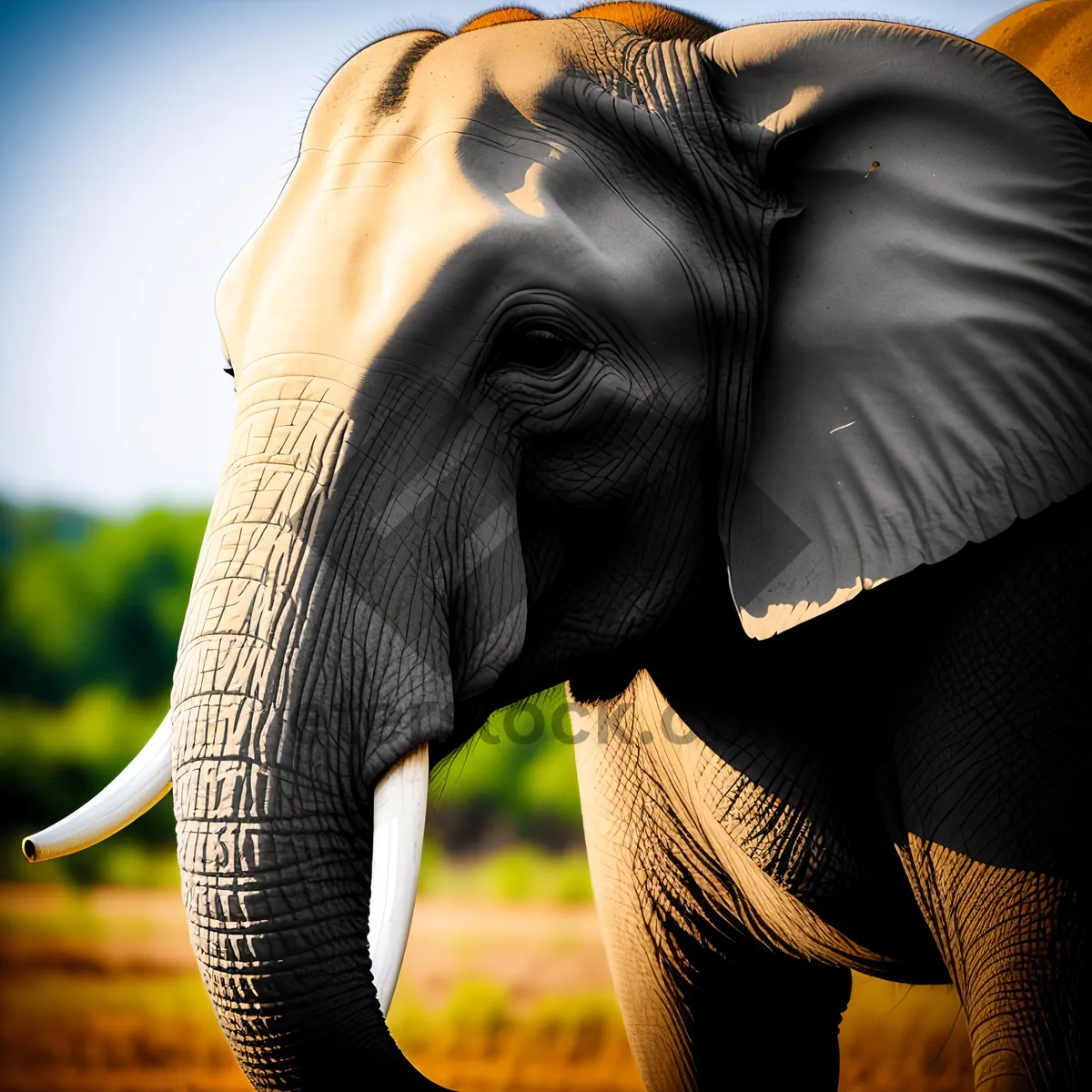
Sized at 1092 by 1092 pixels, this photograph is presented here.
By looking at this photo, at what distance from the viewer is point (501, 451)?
1396 millimetres

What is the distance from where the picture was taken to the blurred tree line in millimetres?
8539

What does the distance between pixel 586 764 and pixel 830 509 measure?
2.65 ft

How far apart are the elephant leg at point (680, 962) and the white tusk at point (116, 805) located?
76 centimetres

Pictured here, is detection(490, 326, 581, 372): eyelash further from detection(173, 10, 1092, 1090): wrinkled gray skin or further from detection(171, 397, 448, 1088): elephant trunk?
detection(171, 397, 448, 1088): elephant trunk

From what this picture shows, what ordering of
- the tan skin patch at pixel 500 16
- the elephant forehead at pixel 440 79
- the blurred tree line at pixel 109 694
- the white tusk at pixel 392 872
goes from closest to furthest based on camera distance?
the white tusk at pixel 392 872 < the elephant forehead at pixel 440 79 < the tan skin patch at pixel 500 16 < the blurred tree line at pixel 109 694

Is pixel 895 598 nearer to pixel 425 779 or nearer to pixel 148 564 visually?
pixel 425 779

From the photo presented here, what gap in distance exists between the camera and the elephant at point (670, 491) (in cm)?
127

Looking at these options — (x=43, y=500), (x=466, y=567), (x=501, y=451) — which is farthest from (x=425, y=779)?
(x=43, y=500)

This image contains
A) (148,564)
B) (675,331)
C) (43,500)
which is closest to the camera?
(675,331)

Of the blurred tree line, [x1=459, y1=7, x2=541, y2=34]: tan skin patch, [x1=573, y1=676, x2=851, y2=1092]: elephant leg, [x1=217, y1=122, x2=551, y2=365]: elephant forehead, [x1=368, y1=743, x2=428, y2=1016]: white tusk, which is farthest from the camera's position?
the blurred tree line

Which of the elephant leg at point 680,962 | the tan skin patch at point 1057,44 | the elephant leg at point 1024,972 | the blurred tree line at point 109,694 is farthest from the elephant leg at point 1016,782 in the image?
the blurred tree line at point 109,694

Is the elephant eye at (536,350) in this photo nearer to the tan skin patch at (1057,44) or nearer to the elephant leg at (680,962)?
the elephant leg at (680,962)

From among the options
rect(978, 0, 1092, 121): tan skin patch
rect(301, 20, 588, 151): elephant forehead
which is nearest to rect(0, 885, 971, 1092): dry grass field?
rect(978, 0, 1092, 121): tan skin patch

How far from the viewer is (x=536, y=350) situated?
55.3 inches
